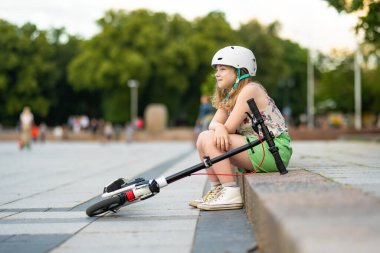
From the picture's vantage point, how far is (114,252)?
3691 millimetres

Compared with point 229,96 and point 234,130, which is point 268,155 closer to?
point 234,130

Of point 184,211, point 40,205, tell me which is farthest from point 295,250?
point 40,205

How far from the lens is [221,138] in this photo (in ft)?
17.0

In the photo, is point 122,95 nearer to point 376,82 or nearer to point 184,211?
point 376,82

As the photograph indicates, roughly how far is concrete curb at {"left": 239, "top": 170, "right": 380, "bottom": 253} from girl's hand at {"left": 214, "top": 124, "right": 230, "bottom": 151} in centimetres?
Result: 106

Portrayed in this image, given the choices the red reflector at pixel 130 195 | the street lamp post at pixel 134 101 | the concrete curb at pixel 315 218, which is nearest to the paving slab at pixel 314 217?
the concrete curb at pixel 315 218

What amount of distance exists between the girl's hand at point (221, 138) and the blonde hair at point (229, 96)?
11.6 inches

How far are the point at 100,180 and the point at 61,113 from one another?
5689 centimetres

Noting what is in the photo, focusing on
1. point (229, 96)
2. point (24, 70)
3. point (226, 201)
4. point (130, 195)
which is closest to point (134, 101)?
point (24, 70)

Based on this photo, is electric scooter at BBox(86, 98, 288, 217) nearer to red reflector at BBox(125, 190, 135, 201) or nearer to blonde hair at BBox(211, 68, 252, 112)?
red reflector at BBox(125, 190, 135, 201)

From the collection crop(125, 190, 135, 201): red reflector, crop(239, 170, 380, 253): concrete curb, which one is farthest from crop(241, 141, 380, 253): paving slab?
crop(125, 190, 135, 201): red reflector

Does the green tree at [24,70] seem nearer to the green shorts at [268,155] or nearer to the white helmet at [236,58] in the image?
the white helmet at [236,58]

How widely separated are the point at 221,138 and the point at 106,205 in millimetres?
1117

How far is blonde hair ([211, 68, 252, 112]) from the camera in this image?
5434 mm
